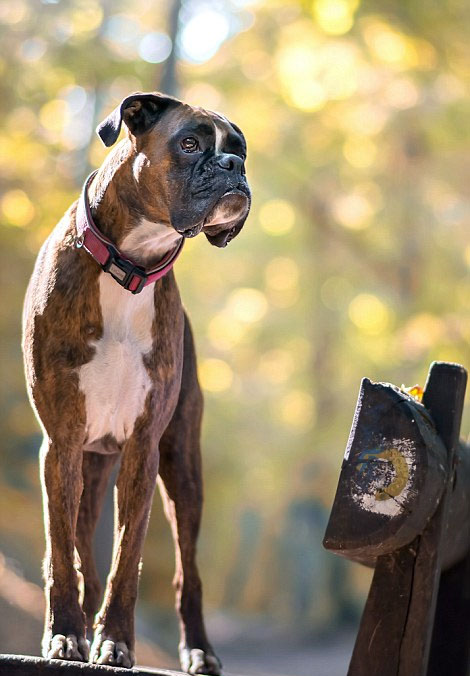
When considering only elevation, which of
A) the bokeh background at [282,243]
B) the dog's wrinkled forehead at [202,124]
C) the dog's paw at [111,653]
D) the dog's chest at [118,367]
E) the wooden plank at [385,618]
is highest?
the bokeh background at [282,243]

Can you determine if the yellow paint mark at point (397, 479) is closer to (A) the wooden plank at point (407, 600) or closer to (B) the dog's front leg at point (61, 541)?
(A) the wooden plank at point (407, 600)

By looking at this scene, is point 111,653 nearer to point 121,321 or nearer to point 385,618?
point 385,618

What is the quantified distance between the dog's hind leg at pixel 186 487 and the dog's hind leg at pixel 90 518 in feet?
0.86

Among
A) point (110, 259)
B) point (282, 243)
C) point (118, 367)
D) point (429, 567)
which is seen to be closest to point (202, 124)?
point (110, 259)

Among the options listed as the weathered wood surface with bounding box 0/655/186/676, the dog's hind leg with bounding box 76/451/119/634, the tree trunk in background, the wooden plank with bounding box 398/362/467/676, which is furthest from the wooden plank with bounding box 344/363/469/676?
the tree trunk in background

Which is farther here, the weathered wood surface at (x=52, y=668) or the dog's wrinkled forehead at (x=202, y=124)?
the dog's wrinkled forehead at (x=202, y=124)

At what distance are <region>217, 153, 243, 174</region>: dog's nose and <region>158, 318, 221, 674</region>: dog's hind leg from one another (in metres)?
0.96

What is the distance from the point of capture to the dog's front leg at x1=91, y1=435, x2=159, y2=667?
325cm

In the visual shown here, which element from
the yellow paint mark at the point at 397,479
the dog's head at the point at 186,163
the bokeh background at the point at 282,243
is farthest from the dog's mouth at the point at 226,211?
the bokeh background at the point at 282,243

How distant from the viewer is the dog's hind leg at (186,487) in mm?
3865

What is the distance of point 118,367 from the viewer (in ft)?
11.1

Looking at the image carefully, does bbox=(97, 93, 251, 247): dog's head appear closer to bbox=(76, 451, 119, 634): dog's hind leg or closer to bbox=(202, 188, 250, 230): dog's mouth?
bbox=(202, 188, 250, 230): dog's mouth

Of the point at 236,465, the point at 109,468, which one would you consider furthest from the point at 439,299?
the point at 109,468

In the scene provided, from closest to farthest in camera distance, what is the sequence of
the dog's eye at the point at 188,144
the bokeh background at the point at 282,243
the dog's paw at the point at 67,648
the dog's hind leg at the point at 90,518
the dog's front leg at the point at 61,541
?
the dog's paw at the point at 67,648 → the dog's front leg at the point at 61,541 → the dog's eye at the point at 188,144 → the dog's hind leg at the point at 90,518 → the bokeh background at the point at 282,243
